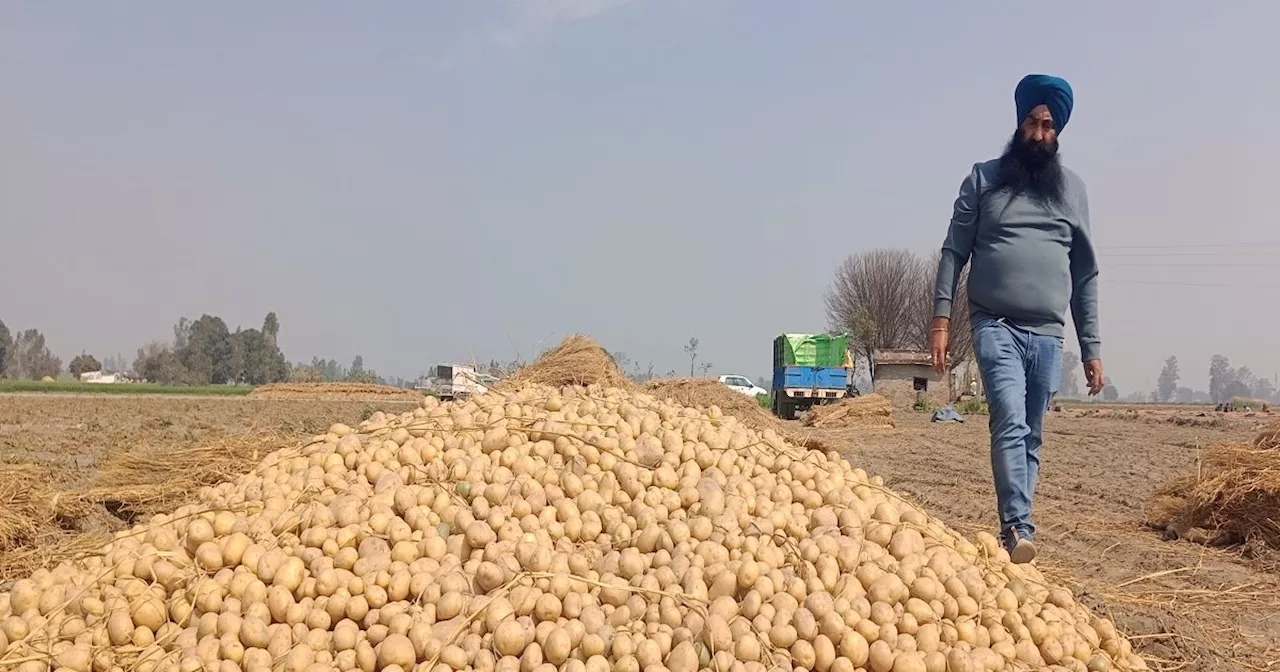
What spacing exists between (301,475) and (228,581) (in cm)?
57

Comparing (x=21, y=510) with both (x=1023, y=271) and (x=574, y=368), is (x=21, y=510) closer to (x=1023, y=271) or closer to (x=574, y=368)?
(x=574, y=368)

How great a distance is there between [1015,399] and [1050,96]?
1405 mm

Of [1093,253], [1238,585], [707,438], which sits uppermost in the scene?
[1093,253]

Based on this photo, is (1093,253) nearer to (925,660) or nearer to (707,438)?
(707,438)

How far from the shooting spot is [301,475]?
9.48ft

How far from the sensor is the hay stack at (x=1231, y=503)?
5.39m

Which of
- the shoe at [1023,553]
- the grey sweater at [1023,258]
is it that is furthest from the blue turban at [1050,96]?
the shoe at [1023,553]

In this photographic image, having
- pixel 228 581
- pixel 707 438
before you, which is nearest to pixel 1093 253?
pixel 707 438

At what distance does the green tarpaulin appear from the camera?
2409cm

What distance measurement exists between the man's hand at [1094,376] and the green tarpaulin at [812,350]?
19.9m

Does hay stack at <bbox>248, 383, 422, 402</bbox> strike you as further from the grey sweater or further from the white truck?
the grey sweater

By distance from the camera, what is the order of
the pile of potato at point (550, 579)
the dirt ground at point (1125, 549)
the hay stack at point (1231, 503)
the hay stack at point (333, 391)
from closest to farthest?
the pile of potato at point (550, 579)
the dirt ground at point (1125, 549)
the hay stack at point (1231, 503)
the hay stack at point (333, 391)

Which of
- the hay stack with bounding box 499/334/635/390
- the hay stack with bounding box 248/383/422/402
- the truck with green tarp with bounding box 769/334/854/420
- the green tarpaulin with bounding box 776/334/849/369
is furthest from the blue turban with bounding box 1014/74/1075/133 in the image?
the hay stack with bounding box 248/383/422/402

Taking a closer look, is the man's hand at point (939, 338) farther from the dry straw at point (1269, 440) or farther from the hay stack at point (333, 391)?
the hay stack at point (333, 391)
